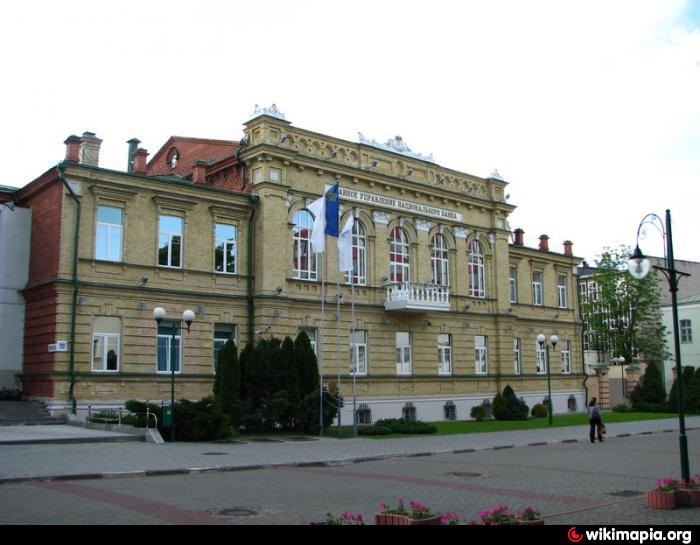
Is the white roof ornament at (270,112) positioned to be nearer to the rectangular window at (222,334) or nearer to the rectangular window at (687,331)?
the rectangular window at (222,334)

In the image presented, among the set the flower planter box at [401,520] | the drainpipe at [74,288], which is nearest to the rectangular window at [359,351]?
the drainpipe at [74,288]

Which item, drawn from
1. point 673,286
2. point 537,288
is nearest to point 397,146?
point 537,288

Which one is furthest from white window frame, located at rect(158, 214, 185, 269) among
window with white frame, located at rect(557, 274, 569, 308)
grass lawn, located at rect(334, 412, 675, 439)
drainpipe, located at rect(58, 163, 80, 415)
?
window with white frame, located at rect(557, 274, 569, 308)

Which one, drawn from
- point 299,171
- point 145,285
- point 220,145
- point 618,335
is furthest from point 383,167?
point 618,335

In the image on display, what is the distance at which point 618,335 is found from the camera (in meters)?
63.1

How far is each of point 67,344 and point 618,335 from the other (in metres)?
48.2

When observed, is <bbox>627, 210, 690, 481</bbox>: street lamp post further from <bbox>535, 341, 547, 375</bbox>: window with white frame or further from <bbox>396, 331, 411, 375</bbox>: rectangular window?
<bbox>535, 341, 547, 375</bbox>: window with white frame

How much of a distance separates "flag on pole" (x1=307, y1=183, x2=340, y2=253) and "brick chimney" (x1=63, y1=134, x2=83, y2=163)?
9.40 meters

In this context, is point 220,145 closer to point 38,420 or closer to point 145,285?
point 145,285

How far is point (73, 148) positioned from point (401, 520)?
24.3 metres

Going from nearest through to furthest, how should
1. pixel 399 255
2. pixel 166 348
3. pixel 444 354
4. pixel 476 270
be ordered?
pixel 166 348 → pixel 399 255 → pixel 444 354 → pixel 476 270

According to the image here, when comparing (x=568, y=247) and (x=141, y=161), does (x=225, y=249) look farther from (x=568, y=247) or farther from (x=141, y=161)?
(x=568, y=247)

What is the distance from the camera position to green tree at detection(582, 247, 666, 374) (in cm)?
6162

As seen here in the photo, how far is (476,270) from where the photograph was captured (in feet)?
145
